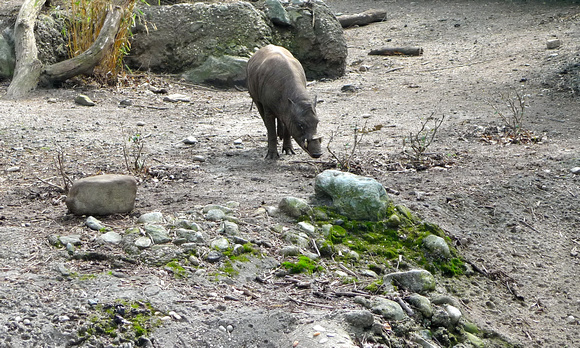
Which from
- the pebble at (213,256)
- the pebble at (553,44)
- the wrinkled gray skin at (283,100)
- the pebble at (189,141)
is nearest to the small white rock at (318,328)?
the pebble at (213,256)

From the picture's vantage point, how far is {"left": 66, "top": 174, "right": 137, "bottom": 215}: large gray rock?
4.52 metres

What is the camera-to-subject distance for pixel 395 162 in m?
6.42

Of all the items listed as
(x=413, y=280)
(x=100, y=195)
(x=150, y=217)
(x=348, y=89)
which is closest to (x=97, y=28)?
(x=348, y=89)

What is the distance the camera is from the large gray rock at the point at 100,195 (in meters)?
4.52

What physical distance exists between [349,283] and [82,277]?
1517 mm

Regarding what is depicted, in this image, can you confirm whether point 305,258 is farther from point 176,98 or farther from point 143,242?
Answer: point 176,98

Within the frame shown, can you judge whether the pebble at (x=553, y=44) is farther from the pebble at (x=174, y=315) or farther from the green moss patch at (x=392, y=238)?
the pebble at (x=174, y=315)

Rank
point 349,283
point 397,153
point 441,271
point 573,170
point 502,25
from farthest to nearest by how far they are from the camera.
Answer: point 502,25, point 397,153, point 573,170, point 441,271, point 349,283

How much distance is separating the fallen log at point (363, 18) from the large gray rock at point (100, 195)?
10.7 m

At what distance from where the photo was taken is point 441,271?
4.58m

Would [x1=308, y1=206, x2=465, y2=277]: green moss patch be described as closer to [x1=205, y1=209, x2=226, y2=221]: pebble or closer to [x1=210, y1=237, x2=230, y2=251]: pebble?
[x1=205, y1=209, x2=226, y2=221]: pebble

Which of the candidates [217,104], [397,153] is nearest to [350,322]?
[397,153]

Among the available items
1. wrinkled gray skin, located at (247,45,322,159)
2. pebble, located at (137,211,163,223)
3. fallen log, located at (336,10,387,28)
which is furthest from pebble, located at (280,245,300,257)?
fallen log, located at (336,10,387,28)

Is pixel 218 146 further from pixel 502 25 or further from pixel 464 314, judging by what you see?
pixel 502 25
